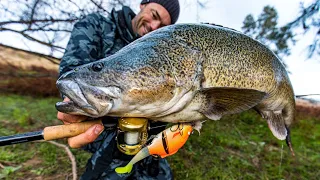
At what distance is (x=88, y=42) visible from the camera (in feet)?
7.39

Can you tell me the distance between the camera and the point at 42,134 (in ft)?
4.65

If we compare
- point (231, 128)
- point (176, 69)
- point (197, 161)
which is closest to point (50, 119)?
point (197, 161)

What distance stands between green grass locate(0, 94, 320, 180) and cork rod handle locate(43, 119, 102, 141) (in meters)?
1.36

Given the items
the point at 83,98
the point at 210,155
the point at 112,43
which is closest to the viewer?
the point at 83,98

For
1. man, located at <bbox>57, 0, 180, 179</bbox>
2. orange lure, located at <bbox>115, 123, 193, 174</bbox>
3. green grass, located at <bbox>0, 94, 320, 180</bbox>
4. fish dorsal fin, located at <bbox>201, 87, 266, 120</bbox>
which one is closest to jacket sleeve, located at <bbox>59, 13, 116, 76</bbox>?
man, located at <bbox>57, 0, 180, 179</bbox>

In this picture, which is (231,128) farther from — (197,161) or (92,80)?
(92,80)

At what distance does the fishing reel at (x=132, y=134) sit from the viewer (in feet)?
4.42

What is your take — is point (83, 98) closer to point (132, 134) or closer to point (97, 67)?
point (97, 67)

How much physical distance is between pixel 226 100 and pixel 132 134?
0.51m

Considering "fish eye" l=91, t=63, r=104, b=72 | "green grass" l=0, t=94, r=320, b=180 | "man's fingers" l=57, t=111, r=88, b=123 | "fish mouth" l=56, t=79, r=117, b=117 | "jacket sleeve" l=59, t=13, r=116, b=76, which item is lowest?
"green grass" l=0, t=94, r=320, b=180

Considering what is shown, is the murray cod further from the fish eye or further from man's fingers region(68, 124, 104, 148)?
man's fingers region(68, 124, 104, 148)

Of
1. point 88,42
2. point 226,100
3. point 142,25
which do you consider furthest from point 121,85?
point 142,25

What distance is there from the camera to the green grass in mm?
2789

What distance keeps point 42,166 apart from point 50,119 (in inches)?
66.7
